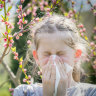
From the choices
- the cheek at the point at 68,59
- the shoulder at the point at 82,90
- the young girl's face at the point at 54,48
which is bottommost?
the shoulder at the point at 82,90

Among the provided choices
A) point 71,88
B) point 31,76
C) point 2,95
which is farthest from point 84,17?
point 2,95

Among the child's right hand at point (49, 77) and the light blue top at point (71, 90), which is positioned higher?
the child's right hand at point (49, 77)

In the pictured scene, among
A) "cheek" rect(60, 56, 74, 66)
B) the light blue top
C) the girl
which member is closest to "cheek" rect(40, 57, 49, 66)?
the girl

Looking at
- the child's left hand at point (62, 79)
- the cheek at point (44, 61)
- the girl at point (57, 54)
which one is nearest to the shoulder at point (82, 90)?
the girl at point (57, 54)

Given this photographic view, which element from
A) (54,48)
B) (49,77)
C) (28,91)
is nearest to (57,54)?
(54,48)

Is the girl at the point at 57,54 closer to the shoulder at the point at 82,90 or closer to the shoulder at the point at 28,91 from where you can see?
the shoulder at the point at 82,90

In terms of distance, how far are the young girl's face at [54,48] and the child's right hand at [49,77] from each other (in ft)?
0.15

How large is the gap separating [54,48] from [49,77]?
0.19 m

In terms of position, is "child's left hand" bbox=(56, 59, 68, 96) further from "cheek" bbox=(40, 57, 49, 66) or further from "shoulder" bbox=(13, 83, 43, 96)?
"shoulder" bbox=(13, 83, 43, 96)

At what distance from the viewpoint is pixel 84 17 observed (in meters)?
4.02

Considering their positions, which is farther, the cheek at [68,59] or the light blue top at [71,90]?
the light blue top at [71,90]

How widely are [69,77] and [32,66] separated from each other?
647 mm

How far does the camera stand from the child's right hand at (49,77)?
122 centimetres

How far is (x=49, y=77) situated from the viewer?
123 cm
